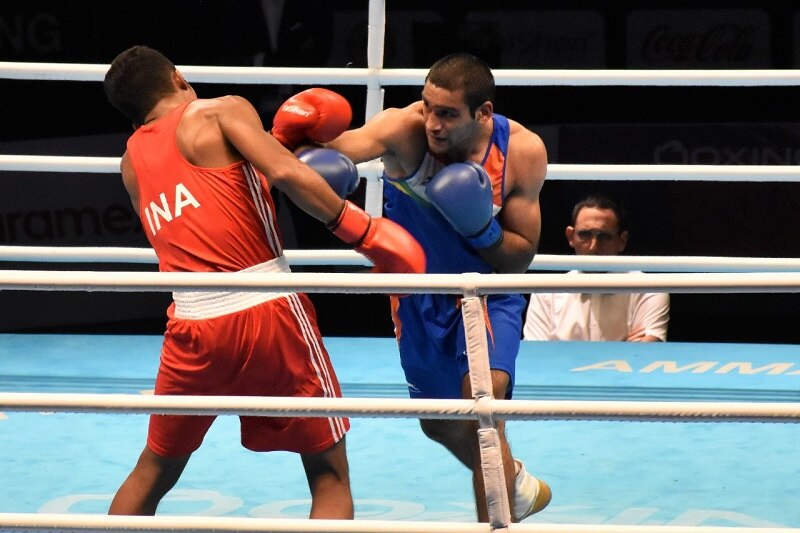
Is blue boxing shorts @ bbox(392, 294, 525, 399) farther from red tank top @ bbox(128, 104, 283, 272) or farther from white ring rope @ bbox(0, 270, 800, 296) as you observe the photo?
white ring rope @ bbox(0, 270, 800, 296)

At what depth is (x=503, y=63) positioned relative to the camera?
5.57 metres

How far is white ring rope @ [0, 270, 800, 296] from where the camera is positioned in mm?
1833

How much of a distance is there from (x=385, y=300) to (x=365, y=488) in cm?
258

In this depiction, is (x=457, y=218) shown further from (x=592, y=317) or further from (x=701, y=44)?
(x=701, y=44)

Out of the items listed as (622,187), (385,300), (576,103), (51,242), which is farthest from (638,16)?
(51,242)

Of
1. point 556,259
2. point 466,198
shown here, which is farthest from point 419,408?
point 556,259

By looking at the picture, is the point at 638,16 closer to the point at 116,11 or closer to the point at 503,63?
the point at 503,63

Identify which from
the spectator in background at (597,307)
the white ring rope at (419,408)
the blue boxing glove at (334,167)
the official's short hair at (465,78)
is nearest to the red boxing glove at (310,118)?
the blue boxing glove at (334,167)

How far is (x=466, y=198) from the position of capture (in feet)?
8.37

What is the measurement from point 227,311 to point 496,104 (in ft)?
10.6

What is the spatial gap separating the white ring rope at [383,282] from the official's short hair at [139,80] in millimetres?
679

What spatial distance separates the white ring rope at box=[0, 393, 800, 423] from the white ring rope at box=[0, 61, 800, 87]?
1.77m

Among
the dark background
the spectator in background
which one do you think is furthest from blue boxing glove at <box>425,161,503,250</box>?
the dark background

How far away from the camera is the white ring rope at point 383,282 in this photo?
1.83m
